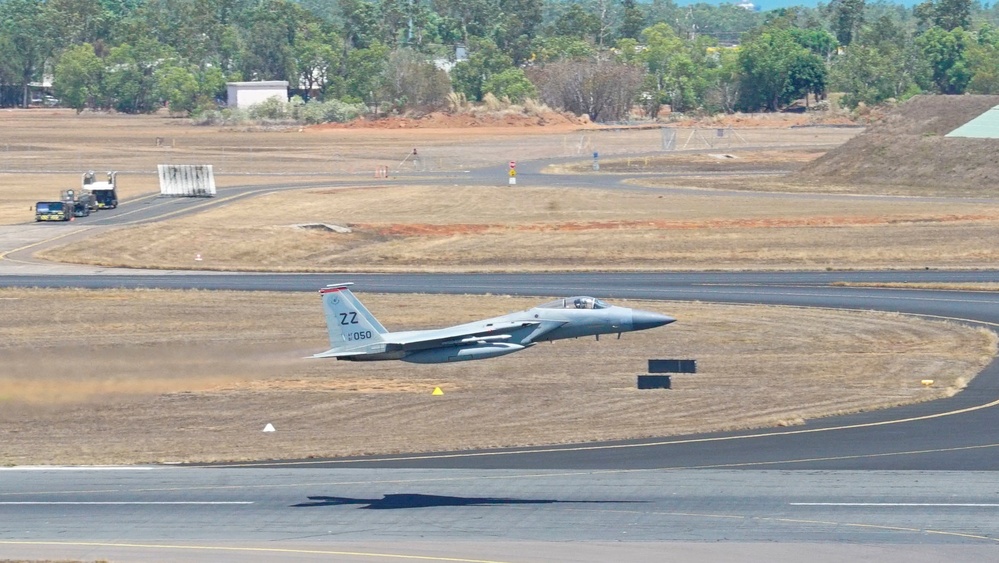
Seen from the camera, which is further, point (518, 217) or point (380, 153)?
point (380, 153)

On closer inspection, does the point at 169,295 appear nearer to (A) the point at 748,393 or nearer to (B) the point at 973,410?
(A) the point at 748,393

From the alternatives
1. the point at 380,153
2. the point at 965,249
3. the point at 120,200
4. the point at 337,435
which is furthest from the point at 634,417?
the point at 380,153

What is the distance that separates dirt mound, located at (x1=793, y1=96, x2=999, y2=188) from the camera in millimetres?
114812

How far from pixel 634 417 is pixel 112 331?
26.8m

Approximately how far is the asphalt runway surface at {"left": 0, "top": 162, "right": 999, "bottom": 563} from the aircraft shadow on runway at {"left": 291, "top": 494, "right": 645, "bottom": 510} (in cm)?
8

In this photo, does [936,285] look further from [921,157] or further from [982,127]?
[982,127]

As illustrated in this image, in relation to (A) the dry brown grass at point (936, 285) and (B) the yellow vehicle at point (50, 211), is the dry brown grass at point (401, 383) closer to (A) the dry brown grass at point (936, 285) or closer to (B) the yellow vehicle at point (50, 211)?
(A) the dry brown grass at point (936, 285)

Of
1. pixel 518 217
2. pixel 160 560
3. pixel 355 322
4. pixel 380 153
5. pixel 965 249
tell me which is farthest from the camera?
pixel 380 153

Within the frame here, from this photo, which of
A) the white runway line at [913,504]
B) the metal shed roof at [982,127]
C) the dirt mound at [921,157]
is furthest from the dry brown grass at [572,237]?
the white runway line at [913,504]

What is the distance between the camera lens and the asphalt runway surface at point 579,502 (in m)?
27.6

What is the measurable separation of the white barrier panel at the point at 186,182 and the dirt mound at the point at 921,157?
5744 cm

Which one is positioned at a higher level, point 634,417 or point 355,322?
point 355,322

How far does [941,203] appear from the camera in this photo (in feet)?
331

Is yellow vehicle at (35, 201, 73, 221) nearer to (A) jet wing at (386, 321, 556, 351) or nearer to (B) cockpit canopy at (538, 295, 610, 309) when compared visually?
(A) jet wing at (386, 321, 556, 351)
